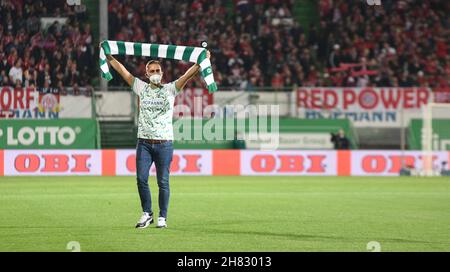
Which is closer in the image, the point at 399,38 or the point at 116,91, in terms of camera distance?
the point at 116,91

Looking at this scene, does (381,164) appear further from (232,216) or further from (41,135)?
(232,216)

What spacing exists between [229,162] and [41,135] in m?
6.34

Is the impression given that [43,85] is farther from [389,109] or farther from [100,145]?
[389,109]

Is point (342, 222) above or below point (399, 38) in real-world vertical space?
below

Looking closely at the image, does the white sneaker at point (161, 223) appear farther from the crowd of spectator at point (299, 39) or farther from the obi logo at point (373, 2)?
the obi logo at point (373, 2)

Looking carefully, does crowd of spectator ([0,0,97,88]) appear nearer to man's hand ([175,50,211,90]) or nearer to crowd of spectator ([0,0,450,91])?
crowd of spectator ([0,0,450,91])

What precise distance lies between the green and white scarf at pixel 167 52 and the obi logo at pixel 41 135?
54.1 feet

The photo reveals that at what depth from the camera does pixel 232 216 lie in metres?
16.2

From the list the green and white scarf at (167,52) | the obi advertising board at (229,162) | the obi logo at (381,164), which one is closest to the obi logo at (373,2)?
the obi advertising board at (229,162)

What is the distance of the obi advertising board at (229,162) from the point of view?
30.7 metres

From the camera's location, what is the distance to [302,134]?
3419cm

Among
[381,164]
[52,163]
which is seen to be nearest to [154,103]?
[52,163]
